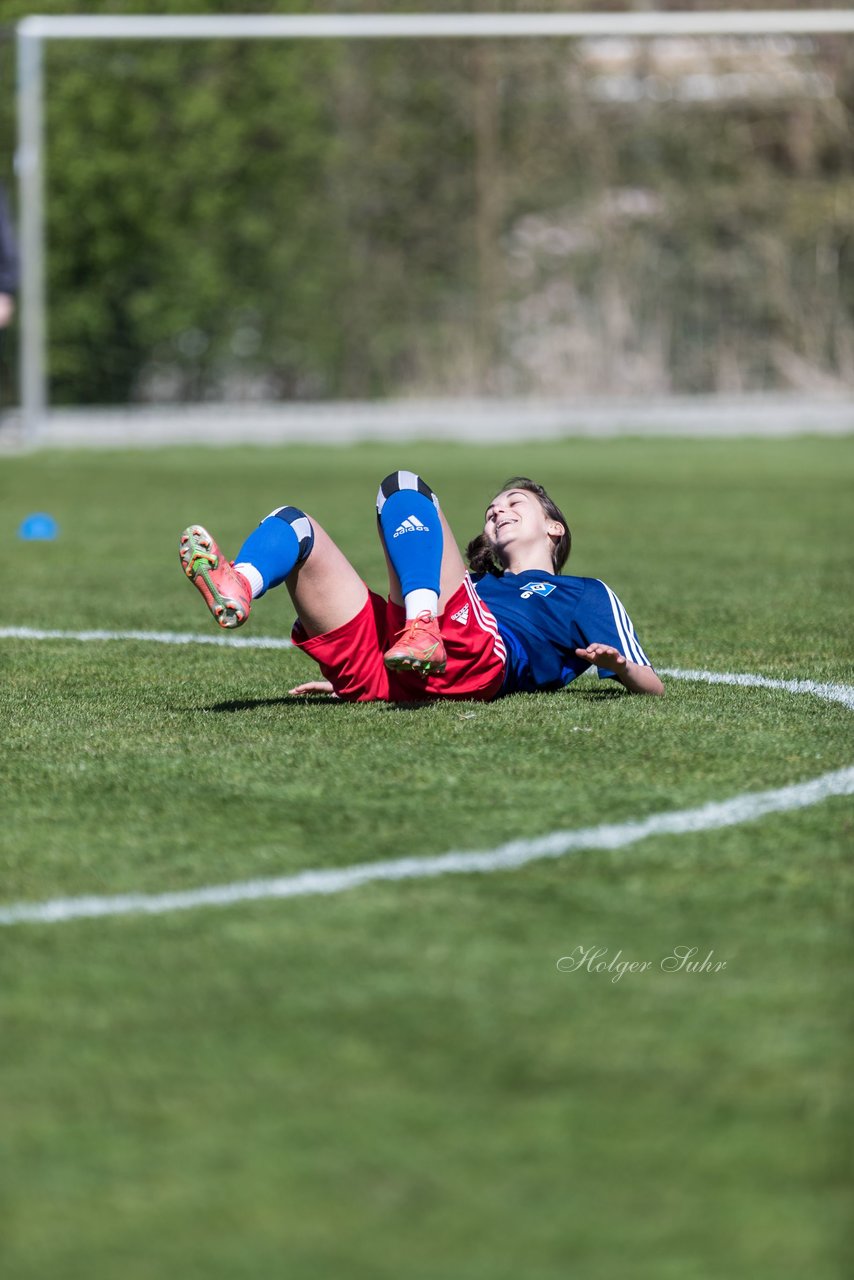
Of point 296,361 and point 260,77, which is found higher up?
point 260,77

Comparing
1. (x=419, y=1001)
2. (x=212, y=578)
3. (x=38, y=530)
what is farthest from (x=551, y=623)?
(x=38, y=530)

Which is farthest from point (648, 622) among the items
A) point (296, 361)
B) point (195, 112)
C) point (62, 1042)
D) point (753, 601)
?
point (195, 112)

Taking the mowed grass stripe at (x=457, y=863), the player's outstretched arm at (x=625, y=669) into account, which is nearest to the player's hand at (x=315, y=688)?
the player's outstretched arm at (x=625, y=669)

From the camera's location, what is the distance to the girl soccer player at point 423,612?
444cm

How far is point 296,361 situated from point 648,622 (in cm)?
1271

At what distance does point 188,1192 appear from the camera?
1.94 meters

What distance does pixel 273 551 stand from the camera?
4.47 metres

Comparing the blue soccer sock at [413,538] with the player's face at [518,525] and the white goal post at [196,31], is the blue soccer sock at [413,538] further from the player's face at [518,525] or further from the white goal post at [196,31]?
the white goal post at [196,31]

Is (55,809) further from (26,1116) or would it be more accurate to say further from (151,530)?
(151,530)

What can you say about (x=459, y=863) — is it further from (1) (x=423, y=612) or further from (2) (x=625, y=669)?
(2) (x=625, y=669)

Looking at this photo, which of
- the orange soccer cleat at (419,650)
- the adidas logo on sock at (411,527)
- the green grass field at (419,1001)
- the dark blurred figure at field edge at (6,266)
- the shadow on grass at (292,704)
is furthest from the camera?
the dark blurred figure at field edge at (6,266)

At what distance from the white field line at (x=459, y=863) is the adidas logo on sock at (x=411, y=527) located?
3.90 feet

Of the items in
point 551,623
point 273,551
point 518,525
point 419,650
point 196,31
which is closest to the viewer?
point 419,650

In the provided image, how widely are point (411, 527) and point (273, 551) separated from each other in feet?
1.10
